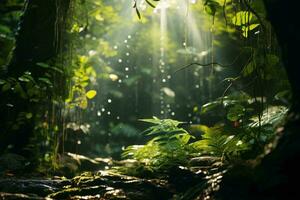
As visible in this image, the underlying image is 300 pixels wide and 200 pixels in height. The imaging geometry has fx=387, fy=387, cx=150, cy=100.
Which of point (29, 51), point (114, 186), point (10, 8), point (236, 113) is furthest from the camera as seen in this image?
point (10, 8)

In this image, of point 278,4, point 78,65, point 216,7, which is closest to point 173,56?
point 78,65

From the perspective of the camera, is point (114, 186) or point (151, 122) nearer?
point (114, 186)

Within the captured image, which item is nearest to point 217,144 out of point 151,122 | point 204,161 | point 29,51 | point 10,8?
point 204,161

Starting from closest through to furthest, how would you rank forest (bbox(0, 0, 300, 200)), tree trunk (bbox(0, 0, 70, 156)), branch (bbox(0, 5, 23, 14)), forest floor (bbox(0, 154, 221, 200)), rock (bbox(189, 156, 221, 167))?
forest (bbox(0, 0, 300, 200)) < forest floor (bbox(0, 154, 221, 200)) < rock (bbox(189, 156, 221, 167)) < tree trunk (bbox(0, 0, 70, 156)) < branch (bbox(0, 5, 23, 14))

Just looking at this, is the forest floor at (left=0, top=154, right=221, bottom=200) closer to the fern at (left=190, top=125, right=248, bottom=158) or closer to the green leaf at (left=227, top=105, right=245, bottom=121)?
the fern at (left=190, top=125, right=248, bottom=158)

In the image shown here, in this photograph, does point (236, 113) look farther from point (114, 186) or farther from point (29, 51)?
point (29, 51)

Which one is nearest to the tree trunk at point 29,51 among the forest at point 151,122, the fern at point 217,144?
the forest at point 151,122

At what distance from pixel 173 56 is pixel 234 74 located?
2794mm

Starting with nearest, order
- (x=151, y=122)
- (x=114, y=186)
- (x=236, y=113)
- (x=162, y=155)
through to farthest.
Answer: (x=114, y=186) < (x=236, y=113) < (x=162, y=155) < (x=151, y=122)

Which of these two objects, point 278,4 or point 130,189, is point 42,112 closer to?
point 130,189

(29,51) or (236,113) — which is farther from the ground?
(29,51)

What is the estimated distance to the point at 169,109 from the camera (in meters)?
15.5

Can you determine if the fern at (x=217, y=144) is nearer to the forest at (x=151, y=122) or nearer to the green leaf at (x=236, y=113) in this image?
the forest at (x=151, y=122)

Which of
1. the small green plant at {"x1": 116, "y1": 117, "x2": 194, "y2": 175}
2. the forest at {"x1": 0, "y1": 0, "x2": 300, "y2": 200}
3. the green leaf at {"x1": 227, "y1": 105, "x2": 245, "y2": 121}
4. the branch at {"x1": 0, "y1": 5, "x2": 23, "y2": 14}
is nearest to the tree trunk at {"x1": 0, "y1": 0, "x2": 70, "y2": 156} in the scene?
the forest at {"x1": 0, "y1": 0, "x2": 300, "y2": 200}
